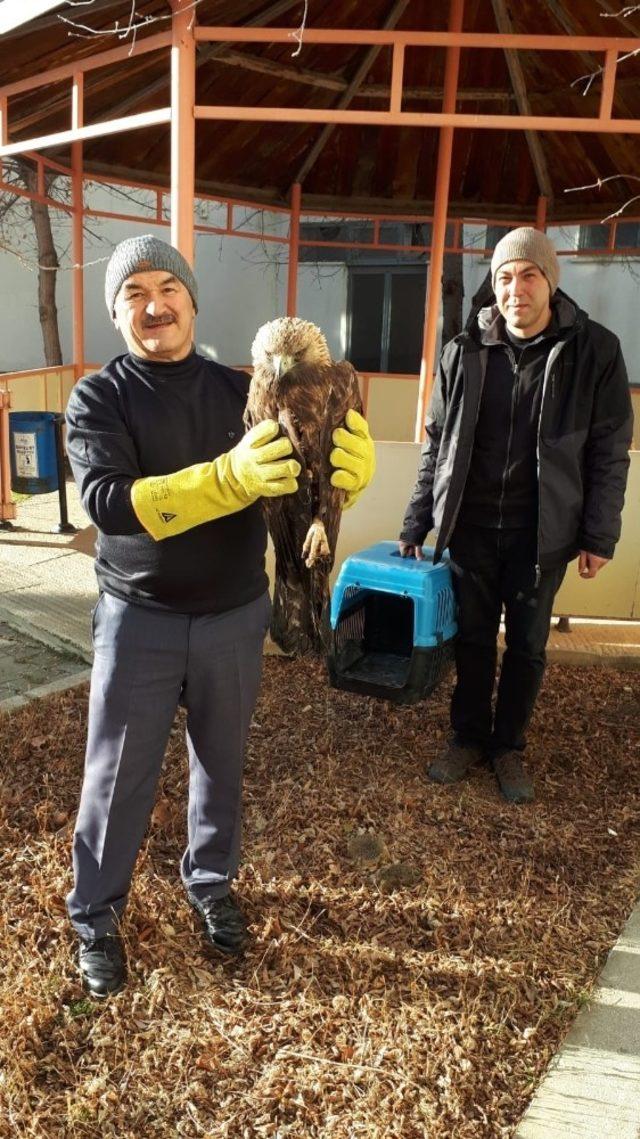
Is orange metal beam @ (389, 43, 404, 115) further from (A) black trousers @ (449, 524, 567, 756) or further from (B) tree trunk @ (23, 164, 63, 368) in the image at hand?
(B) tree trunk @ (23, 164, 63, 368)

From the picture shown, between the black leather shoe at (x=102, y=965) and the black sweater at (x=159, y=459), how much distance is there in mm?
1052

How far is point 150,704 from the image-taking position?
2.45 meters

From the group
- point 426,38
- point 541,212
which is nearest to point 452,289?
point 541,212

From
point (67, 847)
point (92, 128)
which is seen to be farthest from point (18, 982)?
point (92, 128)

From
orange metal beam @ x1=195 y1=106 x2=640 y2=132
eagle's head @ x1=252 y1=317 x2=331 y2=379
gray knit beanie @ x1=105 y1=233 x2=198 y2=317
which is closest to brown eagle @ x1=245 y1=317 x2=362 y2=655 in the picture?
eagle's head @ x1=252 y1=317 x2=331 y2=379

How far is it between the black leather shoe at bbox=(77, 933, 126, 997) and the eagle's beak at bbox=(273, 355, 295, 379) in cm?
172

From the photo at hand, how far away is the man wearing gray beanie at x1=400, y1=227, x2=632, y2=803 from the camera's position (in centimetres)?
322

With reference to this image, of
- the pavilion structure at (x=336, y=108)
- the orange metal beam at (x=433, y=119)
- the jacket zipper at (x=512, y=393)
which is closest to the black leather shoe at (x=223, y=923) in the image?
the jacket zipper at (x=512, y=393)

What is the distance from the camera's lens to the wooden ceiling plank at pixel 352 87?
6246 mm

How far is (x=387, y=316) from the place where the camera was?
14.7 metres

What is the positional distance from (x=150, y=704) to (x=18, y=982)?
0.90m

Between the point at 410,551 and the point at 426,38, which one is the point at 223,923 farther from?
the point at 426,38

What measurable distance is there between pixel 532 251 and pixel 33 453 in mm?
5470

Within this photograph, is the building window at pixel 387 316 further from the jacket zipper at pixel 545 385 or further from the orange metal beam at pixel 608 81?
the jacket zipper at pixel 545 385
